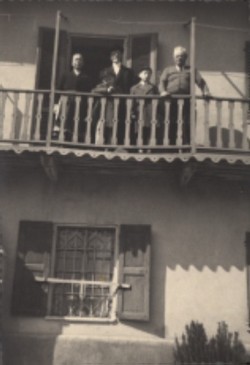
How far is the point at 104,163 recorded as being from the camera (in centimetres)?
955

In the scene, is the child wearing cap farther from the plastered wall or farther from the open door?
the open door

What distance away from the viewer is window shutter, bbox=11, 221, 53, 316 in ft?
31.3

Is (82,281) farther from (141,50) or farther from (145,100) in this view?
(141,50)

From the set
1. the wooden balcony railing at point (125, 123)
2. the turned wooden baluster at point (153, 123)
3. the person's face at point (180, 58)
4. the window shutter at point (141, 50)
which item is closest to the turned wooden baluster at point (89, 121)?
the wooden balcony railing at point (125, 123)

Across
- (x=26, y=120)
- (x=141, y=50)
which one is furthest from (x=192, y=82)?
(x=26, y=120)

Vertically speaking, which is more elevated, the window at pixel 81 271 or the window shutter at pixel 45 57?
the window shutter at pixel 45 57

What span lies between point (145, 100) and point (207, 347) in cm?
414


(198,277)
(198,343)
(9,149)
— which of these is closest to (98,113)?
(9,149)

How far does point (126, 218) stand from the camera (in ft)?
32.9

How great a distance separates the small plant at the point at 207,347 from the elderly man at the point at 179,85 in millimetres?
3108

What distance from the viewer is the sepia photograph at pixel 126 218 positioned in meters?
9.30

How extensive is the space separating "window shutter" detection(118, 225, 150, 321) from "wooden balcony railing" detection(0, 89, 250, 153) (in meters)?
1.43

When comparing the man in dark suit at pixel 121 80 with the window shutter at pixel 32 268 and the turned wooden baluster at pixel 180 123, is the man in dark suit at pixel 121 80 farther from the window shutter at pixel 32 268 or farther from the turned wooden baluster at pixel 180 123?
the window shutter at pixel 32 268

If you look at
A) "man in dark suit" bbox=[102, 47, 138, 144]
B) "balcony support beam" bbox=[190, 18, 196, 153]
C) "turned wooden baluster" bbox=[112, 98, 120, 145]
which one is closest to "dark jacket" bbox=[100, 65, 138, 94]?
"man in dark suit" bbox=[102, 47, 138, 144]
